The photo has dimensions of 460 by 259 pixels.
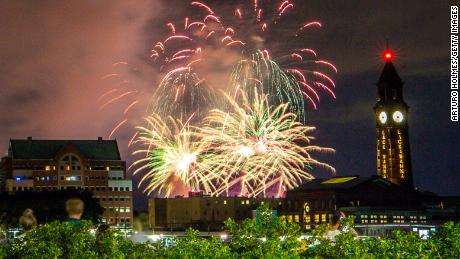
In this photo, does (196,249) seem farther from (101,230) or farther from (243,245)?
(101,230)

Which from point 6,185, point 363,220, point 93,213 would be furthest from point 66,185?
point 363,220

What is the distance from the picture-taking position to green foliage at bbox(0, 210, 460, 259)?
35.6 meters

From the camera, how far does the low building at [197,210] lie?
18912 cm

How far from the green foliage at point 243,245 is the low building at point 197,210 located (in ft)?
480

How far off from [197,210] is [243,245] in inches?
6028

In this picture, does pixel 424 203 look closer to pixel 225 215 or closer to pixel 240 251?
pixel 225 215

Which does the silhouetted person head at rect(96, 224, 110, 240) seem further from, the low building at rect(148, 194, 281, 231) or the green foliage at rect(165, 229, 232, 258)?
the low building at rect(148, 194, 281, 231)

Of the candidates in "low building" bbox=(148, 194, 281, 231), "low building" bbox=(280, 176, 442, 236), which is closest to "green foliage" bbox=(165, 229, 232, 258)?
"low building" bbox=(280, 176, 442, 236)

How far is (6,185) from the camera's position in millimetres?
196250

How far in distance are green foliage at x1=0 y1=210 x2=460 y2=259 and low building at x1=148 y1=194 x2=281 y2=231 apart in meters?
146

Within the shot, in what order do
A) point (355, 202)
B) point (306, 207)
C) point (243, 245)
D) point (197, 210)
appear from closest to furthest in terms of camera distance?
point (243, 245) < point (355, 202) < point (306, 207) < point (197, 210)

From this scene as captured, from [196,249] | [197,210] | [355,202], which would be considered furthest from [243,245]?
[197,210]

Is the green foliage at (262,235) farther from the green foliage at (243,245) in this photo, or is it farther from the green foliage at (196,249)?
the green foliage at (196,249)

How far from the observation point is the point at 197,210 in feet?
622
